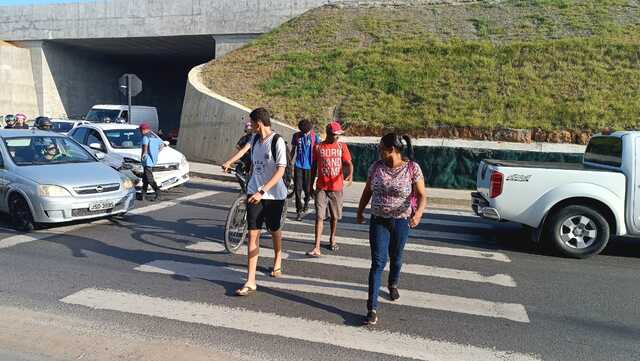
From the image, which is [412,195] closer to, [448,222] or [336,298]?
[336,298]

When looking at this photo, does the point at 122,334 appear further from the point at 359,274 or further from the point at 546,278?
the point at 546,278

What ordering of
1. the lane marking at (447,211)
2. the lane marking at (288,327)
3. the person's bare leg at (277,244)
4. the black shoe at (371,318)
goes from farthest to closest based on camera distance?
the lane marking at (447,211) < the person's bare leg at (277,244) < the black shoe at (371,318) < the lane marking at (288,327)

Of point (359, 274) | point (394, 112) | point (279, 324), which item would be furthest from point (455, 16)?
point (279, 324)

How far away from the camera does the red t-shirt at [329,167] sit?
6.64m

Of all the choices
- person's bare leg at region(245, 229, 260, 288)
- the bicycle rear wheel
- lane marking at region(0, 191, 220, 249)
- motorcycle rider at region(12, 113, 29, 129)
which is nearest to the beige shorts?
the bicycle rear wheel

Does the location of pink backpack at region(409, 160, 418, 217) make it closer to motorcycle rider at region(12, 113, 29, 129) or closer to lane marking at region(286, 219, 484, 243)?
lane marking at region(286, 219, 484, 243)

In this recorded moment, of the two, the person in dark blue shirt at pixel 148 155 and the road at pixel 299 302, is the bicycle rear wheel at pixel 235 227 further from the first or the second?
the person in dark blue shirt at pixel 148 155

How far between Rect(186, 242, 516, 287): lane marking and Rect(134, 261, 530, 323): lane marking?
72 cm

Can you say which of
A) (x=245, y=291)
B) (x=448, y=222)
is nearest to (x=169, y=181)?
(x=448, y=222)

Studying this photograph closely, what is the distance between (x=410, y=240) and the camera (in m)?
7.75

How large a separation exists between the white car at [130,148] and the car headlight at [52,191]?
359cm

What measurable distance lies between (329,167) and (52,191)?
13.9 ft

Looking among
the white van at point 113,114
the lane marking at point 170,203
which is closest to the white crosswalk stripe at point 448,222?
the lane marking at point 170,203

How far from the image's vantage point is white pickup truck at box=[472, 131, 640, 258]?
6.61 m
